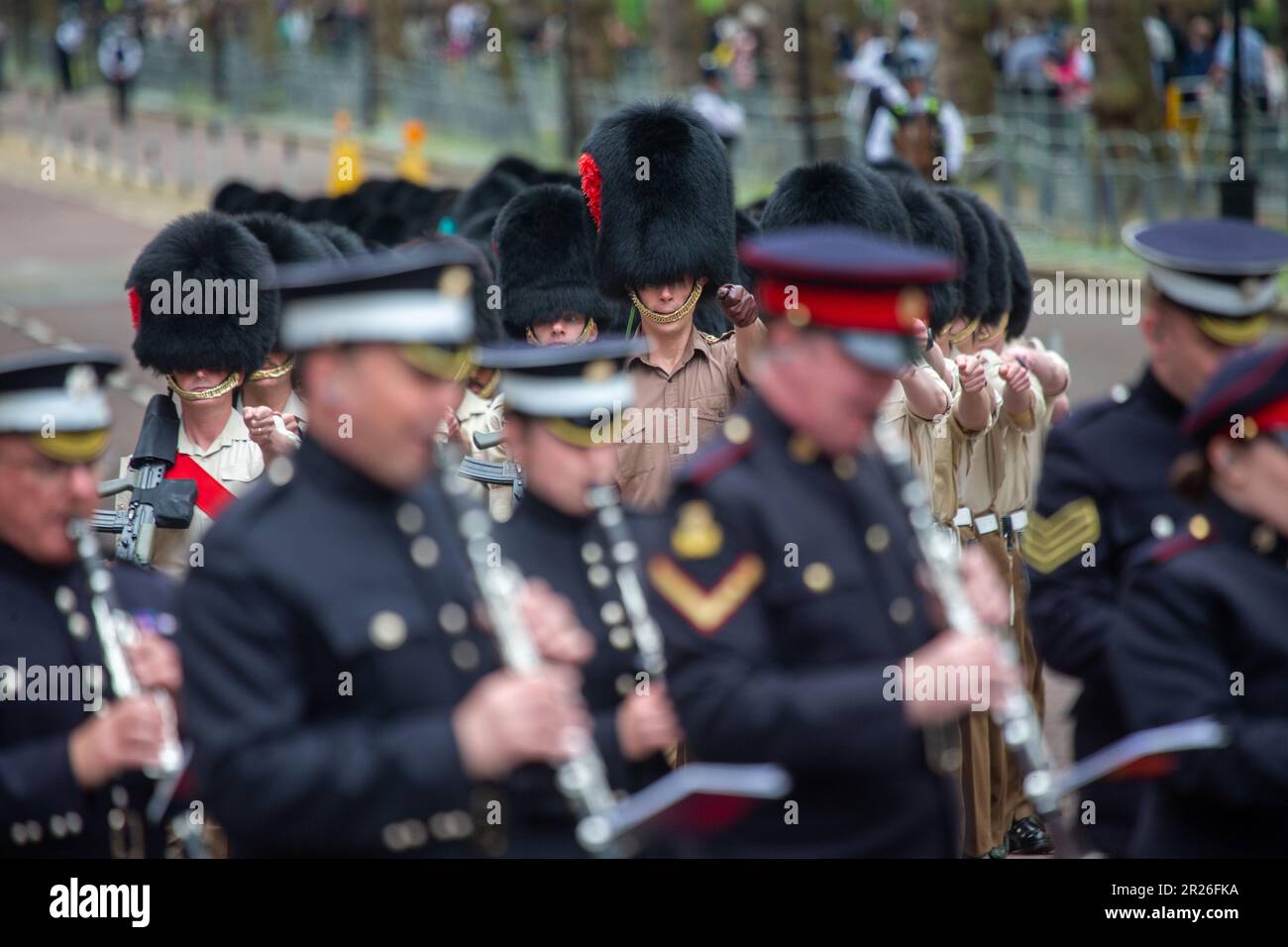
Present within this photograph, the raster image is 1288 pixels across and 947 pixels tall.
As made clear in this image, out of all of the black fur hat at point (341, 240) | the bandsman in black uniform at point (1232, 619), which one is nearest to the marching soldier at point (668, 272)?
the black fur hat at point (341, 240)

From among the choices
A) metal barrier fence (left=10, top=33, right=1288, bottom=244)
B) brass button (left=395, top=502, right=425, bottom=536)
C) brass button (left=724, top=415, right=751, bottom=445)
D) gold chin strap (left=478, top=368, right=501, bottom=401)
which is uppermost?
metal barrier fence (left=10, top=33, right=1288, bottom=244)

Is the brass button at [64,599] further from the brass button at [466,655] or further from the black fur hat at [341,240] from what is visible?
the black fur hat at [341,240]

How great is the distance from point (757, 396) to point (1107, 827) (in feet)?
4.48

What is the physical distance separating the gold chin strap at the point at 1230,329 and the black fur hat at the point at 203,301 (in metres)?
2.94

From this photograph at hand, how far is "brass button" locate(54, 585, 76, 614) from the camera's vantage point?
12.0ft

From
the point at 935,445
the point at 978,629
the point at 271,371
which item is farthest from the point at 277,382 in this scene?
the point at 978,629

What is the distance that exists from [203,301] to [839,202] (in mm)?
1918

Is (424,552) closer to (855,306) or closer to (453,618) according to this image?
(453,618)

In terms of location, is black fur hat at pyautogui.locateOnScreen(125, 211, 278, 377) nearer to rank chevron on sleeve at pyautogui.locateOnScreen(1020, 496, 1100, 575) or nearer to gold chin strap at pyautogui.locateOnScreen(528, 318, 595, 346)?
gold chin strap at pyautogui.locateOnScreen(528, 318, 595, 346)

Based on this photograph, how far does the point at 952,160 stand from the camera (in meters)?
15.8

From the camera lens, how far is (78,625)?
366cm

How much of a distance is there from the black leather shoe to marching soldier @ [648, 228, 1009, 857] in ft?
9.29

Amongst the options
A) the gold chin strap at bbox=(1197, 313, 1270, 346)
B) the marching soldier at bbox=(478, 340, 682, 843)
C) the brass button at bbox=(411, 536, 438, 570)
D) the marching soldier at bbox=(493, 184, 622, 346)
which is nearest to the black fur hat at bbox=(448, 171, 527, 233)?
the marching soldier at bbox=(493, 184, 622, 346)
